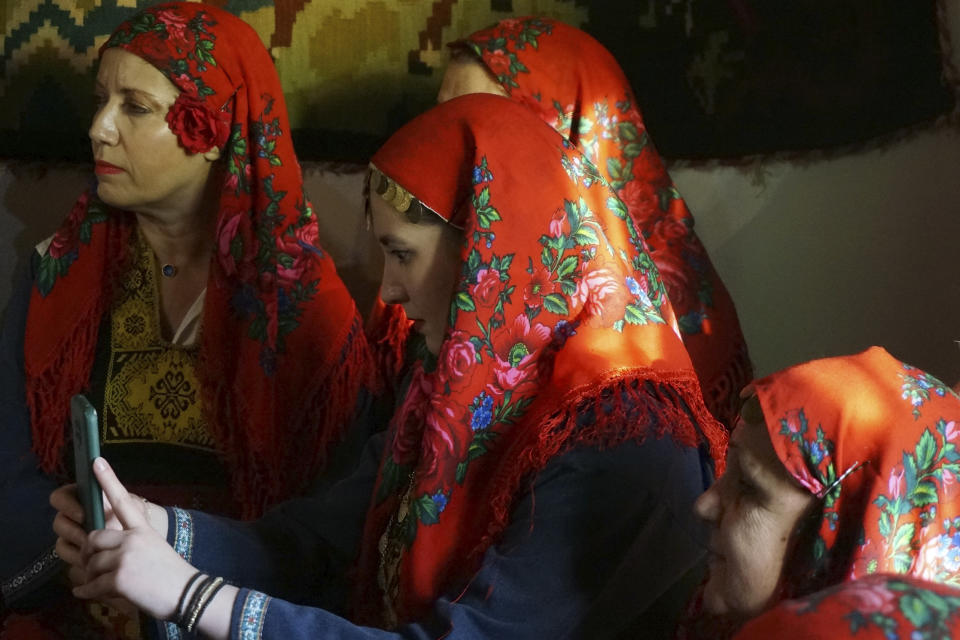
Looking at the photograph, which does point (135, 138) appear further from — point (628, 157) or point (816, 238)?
point (816, 238)

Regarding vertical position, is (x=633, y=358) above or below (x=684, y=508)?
above

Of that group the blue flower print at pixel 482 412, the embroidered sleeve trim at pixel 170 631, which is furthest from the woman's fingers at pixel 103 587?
the blue flower print at pixel 482 412

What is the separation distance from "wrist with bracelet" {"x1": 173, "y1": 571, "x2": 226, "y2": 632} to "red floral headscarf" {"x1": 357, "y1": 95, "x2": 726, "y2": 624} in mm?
234

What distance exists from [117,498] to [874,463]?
2.75 feet

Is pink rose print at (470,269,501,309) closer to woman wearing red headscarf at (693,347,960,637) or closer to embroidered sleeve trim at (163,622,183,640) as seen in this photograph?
woman wearing red headscarf at (693,347,960,637)

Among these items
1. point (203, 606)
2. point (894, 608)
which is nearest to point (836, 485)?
point (894, 608)

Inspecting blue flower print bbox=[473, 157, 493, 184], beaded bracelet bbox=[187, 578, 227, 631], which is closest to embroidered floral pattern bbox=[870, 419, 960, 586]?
blue flower print bbox=[473, 157, 493, 184]

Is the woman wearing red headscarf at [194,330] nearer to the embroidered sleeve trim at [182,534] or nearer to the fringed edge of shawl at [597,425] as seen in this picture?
the embroidered sleeve trim at [182,534]

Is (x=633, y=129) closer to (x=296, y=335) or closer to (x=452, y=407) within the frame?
(x=296, y=335)

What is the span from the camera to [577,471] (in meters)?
1.25

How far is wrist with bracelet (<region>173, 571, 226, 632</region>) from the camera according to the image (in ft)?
3.99

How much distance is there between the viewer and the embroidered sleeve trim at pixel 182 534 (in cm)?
151

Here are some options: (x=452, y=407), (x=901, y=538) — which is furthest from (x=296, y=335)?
(x=901, y=538)

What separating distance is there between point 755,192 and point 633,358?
115 cm
